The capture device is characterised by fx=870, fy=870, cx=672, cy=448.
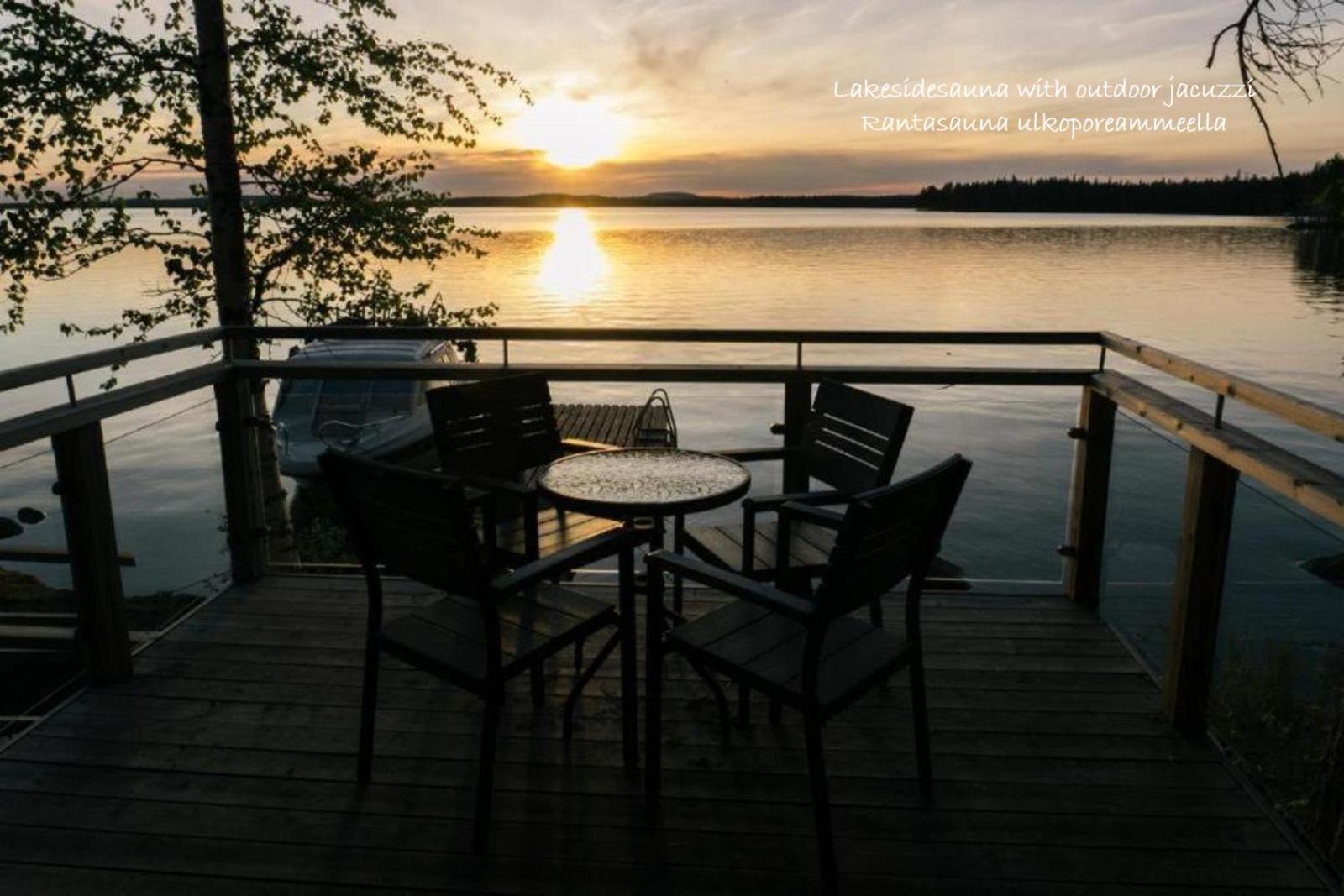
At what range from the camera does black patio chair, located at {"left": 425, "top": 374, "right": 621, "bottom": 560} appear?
3135mm

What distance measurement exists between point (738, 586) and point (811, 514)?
0.62 meters

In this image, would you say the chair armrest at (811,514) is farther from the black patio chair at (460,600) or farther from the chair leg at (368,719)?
the chair leg at (368,719)

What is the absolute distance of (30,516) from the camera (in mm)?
3535

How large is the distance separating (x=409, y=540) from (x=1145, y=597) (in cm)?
370

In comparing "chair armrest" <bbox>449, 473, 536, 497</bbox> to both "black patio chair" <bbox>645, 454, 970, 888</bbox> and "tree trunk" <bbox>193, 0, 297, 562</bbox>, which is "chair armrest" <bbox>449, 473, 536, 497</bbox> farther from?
"tree trunk" <bbox>193, 0, 297, 562</bbox>

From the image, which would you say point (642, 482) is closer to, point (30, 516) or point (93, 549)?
point (93, 549)

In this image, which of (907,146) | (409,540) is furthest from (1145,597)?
(907,146)

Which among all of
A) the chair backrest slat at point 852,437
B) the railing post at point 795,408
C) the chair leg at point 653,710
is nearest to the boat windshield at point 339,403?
the railing post at point 795,408

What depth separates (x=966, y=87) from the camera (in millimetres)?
6645

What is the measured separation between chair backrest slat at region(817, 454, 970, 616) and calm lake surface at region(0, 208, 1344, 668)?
54.5 inches

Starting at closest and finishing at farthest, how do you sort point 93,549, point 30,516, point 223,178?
point 93,549, point 30,516, point 223,178

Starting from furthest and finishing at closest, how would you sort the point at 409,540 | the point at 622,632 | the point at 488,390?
the point at 488,390 < the point at 622,632 < the point at 409,540

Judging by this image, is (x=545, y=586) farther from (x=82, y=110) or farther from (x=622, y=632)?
(x=82, y=110)

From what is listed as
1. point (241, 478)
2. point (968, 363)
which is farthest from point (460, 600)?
point (968, 363)
